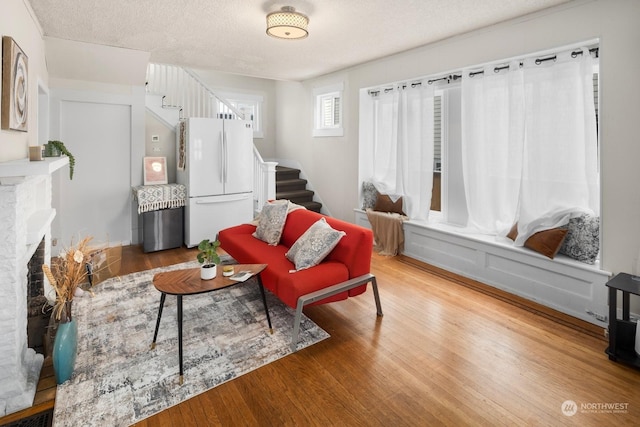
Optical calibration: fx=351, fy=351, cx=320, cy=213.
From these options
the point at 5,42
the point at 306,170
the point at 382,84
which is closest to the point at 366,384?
the point at 5,42

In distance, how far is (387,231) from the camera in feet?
15.9

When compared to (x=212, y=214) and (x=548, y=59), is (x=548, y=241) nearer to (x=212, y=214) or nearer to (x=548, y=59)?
(x=548, y=59)

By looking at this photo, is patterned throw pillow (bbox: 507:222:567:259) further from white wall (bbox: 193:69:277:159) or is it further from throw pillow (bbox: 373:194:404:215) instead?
white wall (bbox: 193:69:277:159)

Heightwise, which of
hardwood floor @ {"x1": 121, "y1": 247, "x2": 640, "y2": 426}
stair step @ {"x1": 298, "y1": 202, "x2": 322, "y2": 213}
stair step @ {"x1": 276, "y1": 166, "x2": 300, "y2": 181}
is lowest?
hardwood floor @ {"x1": 121, "y1": 247, "x2": 640, "y2": 426}

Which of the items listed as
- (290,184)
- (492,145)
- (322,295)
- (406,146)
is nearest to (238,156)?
(290,184)

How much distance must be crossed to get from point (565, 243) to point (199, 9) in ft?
12.8

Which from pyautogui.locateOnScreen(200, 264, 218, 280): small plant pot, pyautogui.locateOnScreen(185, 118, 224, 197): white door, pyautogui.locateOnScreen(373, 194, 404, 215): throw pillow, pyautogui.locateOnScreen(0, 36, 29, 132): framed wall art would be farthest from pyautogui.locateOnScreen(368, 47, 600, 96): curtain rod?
pyautogui.locateOnScreen(0, 36, 29, 132): framed wall art

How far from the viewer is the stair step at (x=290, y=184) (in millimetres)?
6301

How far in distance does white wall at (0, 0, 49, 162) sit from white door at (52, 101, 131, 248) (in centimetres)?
87

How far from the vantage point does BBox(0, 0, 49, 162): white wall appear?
7.63ft

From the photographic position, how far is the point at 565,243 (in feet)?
10.4

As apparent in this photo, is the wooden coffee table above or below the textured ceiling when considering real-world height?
below

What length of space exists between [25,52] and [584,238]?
4989 mm

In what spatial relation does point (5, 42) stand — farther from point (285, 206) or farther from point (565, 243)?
point (565, 243)
